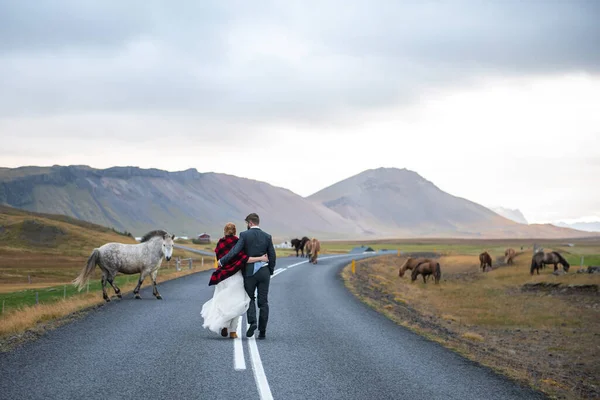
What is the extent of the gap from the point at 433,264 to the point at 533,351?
27.1m

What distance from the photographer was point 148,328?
14664 mm

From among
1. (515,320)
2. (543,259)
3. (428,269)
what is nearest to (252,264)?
(515,320)

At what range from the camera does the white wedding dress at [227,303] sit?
43.3 feet

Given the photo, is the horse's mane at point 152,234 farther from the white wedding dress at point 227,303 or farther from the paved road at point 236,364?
the white wedding dress at point 227,303

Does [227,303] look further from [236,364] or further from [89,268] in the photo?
[89,268]

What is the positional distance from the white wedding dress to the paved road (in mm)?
397

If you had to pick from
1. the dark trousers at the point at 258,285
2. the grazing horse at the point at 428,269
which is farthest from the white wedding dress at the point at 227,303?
the grazing horse at the point at 428,269

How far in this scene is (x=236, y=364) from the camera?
419 inches

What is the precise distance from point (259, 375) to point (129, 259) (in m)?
12.7

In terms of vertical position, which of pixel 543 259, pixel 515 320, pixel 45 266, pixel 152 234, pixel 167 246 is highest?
pixel 152 234

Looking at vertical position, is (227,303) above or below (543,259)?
below

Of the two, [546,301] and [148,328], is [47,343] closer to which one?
[148,328]

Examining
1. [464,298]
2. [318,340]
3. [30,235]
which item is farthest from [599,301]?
[30,235]

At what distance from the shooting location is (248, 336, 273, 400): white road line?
8719 millimetres
